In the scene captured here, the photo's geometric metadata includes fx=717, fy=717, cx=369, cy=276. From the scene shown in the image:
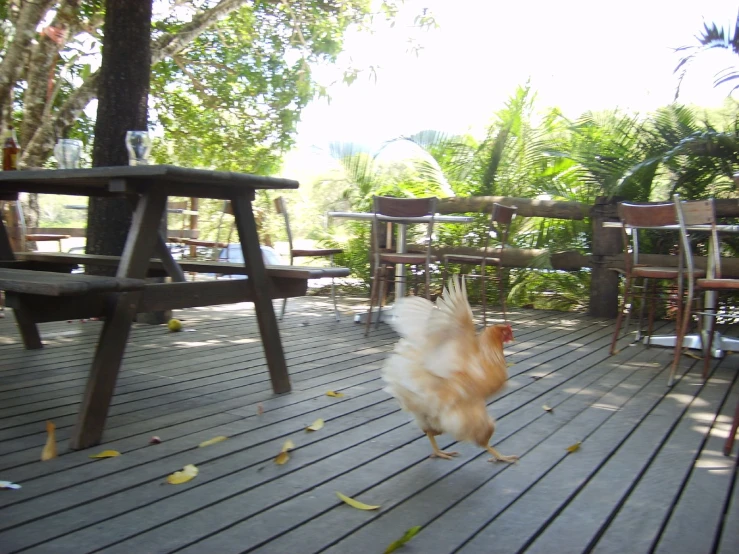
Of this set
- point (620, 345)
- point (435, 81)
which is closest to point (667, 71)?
point (620, 345)

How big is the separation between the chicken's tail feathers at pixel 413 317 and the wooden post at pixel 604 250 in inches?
192

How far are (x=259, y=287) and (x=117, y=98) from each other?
2.98 m

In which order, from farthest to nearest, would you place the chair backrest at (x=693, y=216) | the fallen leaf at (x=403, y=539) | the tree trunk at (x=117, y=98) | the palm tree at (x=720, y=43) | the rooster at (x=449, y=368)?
the palm tree at (x=720, y=43) → the tree trunk at (x=117, y=98) → the chair backrest at (x=693, y=216) → the rooster at (x=449, y=368) → the fallen leaf at (x=403, y=539)

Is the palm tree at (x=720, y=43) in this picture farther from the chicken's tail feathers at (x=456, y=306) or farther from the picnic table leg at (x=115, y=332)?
the picnic table leg at (x=115, y=332)

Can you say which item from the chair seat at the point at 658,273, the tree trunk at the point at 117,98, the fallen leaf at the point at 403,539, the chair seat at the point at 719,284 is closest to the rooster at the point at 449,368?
the fallen leaf at the point at 403,539

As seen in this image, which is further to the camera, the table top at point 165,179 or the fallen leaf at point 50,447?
the table top at point 165,179

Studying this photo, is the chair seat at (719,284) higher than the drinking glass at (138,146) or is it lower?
lower

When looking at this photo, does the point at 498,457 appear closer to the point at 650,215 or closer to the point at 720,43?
the point at 650,215

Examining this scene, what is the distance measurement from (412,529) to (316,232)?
8029 mm

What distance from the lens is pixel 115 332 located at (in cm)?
284

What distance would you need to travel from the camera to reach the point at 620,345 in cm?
561

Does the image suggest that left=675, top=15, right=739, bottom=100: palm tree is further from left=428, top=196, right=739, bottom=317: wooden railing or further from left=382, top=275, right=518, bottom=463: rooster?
left=382, top=275, right=518, bottom=463: rooster

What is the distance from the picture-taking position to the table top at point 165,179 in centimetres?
281

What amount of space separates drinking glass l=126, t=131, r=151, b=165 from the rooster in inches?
72.4
